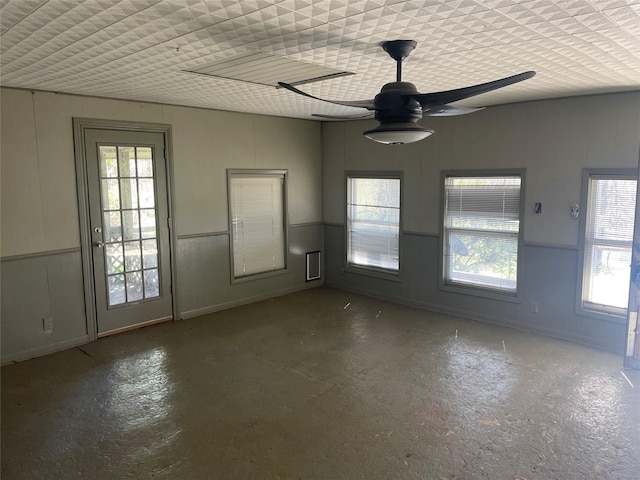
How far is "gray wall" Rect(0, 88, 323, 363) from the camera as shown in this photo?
4203mm

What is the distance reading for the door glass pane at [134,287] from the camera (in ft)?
16.7

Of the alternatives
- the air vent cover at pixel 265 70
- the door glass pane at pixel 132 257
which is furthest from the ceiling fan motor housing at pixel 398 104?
the door glass pane at pixel 132 257

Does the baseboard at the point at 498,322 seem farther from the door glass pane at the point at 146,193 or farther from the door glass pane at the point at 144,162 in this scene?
the door glass pane at the point at 144,162

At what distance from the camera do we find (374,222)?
645 cm

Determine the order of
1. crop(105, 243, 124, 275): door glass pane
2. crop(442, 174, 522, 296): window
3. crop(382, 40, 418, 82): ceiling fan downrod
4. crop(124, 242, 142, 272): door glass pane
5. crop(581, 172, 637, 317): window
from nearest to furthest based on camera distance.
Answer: crop(382, 40, 418, 82): ceiling fan downrod, crop(581, 172, 637, 317): window, crop(105, 243, 124, 275): door glass pane, crop(124, 242, 142, 272): door glass pane, crop(442, 174, 522, 296): window

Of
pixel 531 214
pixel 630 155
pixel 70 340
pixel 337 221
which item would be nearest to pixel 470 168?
pixel 531 214

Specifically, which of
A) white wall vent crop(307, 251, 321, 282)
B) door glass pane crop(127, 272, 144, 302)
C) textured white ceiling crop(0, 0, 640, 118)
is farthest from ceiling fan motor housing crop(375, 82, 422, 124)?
white wall vent crop(307, 251, 321, 282)

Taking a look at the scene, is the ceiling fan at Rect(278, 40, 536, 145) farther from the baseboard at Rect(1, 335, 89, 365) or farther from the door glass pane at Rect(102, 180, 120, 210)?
the baseboard at Rect(1, 335, 89, 365)

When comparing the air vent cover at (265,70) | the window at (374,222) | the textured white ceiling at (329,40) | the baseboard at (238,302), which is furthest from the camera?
the window at (374,222)

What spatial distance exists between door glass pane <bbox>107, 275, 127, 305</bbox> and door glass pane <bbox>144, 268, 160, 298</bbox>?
Answer: 0.26m

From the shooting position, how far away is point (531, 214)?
4961 mm

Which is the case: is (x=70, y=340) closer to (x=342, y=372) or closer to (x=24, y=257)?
(x=24, y=257)

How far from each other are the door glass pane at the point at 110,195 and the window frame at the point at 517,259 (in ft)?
12.1

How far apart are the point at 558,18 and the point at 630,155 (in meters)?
2.63
